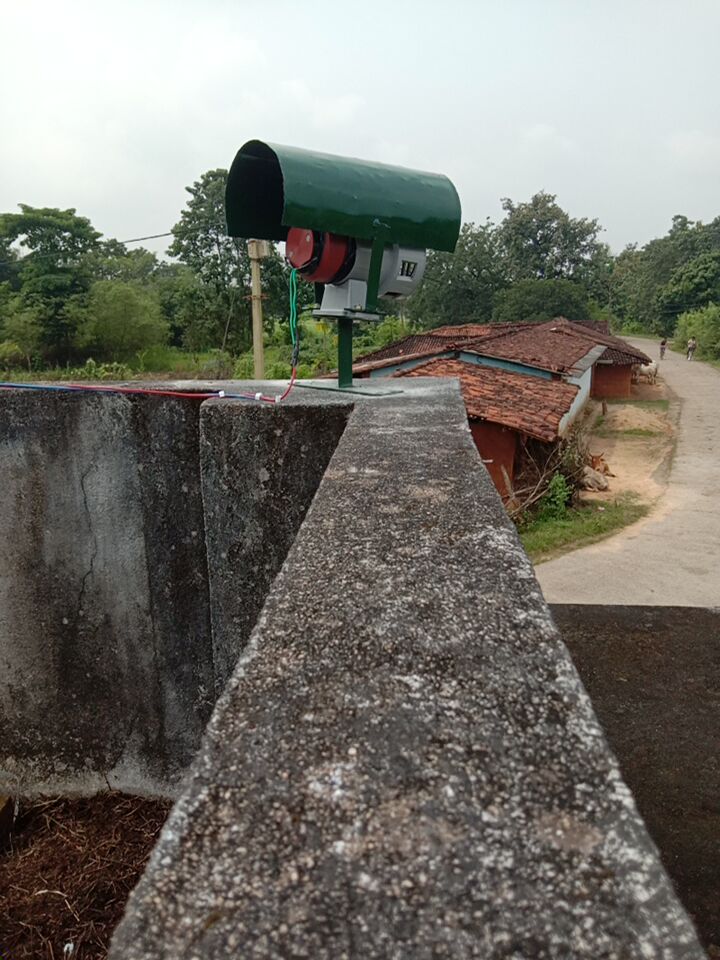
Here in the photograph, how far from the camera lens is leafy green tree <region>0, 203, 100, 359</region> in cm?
3475

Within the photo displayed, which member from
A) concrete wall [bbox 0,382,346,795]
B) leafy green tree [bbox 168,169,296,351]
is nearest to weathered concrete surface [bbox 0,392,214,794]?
concrete wall [bbox 0,382,346,795]

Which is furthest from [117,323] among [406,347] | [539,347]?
[539,347]

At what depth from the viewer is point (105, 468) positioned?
260 centimetres

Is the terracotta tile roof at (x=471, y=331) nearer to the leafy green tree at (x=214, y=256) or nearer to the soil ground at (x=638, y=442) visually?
the soil ground at (x=638, y=442)

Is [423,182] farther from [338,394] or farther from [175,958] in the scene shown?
[175,958]

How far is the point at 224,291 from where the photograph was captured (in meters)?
32.0

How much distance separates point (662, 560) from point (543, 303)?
3163cm

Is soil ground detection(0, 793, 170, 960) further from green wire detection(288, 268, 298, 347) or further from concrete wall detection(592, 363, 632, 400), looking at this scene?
concrete wall detection(592, 363, 632, 400)

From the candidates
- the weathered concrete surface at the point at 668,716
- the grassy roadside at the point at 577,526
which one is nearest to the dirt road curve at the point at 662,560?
the grassy roadside at the point at 577,526

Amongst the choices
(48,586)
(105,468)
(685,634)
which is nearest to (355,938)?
(105,468)

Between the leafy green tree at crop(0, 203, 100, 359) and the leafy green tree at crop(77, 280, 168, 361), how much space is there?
92 cm

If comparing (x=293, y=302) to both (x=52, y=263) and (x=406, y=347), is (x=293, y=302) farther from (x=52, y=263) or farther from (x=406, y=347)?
(x=52, y=263)

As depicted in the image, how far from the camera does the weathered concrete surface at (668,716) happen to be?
1.96 meters

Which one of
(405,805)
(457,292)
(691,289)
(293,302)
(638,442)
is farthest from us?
(691,289)
